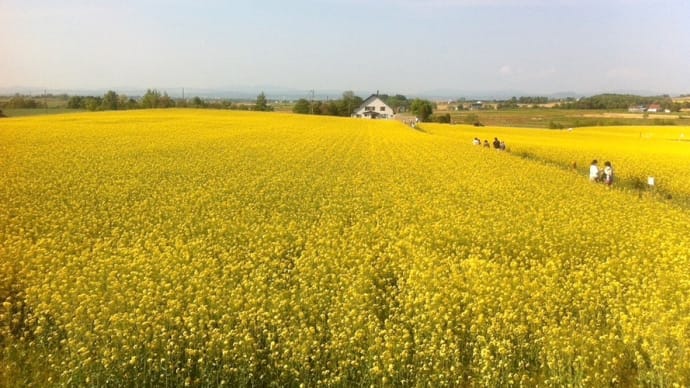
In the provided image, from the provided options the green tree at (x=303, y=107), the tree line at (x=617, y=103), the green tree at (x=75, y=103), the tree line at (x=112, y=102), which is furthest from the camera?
the tree line at (x=617, y=103)

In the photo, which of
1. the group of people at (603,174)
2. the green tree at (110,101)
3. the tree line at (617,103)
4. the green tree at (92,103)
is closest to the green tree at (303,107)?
the green tree at (110,101)

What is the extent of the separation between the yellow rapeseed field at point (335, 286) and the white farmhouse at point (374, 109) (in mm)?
101796

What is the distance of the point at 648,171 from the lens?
25.5 m

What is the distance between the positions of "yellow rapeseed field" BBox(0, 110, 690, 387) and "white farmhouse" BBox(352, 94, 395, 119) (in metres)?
102

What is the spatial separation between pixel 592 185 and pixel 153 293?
16.3 metres

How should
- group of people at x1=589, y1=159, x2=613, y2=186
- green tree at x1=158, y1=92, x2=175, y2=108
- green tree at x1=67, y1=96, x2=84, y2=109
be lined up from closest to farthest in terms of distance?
group of people at x1=589, y1=159, x2=613, y2=186 → green tree at x1=67, y1=96, x2=84, y2=109 → green tree at x1=158, y1=92, x2=175, y2=108

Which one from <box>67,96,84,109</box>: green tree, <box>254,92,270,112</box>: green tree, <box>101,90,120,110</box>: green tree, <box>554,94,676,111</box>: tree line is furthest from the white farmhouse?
<box>67,96,84,109</box>: green tree

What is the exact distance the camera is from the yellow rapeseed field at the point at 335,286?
6551 millimetres

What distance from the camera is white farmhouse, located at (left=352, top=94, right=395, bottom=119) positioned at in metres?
118

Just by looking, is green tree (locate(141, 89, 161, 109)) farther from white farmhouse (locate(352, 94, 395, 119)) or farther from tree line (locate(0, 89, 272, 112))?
white farmhouse (locate(352, 94, 395, 119))

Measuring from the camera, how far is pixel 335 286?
834 centimetres

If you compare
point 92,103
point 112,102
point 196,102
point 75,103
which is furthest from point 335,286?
point 196,102

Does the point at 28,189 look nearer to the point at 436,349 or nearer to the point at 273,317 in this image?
the point at 273,317

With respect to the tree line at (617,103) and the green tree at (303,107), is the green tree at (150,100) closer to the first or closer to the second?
the green tree at (303,107)
